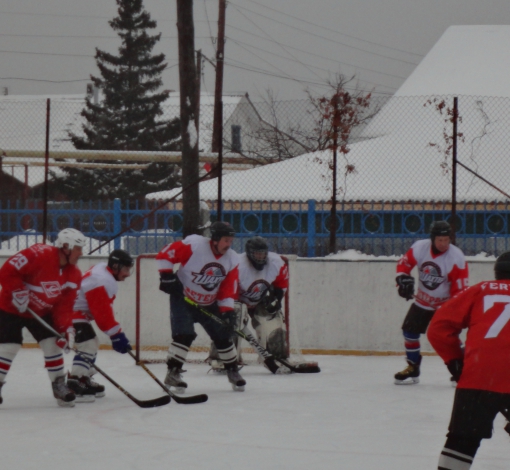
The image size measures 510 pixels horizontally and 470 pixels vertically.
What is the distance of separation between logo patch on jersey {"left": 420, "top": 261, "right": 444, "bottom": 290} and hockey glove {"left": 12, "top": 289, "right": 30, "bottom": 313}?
276cm

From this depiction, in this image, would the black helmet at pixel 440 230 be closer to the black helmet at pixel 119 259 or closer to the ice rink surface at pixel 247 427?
the ice rink surface at pixel 247 427

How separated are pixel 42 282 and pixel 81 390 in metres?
0.75

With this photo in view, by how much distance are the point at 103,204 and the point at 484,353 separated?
5.84 metres

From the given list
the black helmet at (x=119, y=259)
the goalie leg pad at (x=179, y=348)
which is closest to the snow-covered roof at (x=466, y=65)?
the goalie leg pad at (x=179, y=348)

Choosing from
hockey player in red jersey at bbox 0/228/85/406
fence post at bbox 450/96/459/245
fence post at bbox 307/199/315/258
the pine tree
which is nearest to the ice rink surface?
hockey player in red jersey at bbox 0/228/85/406

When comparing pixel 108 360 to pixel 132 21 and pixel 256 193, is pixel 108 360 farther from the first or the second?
pixel 132 21

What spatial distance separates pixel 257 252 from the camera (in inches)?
261

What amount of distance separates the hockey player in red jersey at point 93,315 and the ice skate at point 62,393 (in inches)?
5.9

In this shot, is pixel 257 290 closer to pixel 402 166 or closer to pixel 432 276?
pixel 432 276

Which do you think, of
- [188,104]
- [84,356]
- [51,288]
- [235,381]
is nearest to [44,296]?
[51,288]

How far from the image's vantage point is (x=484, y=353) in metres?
2.96

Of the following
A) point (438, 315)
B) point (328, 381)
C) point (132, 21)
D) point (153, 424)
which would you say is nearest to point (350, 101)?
point (328, 381)

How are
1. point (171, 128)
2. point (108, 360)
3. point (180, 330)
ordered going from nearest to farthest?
1. point (180, 330)
2. point (108, 360)
3. point (171, 128)

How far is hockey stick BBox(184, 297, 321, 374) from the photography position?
5906 mm
